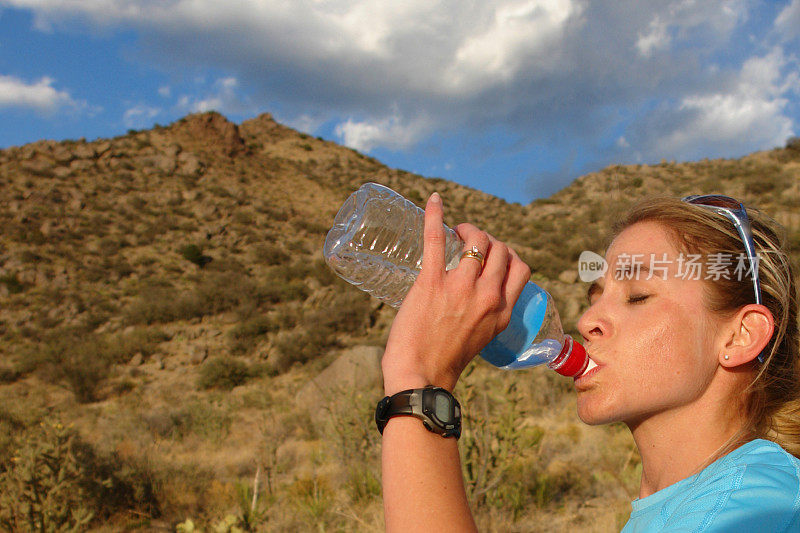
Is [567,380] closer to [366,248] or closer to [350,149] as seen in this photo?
[366,248]

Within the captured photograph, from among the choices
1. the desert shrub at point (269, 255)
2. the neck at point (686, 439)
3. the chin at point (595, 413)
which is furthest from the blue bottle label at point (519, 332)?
the desert shrub at point (269, 255)

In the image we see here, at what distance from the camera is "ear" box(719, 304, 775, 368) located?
1416mm

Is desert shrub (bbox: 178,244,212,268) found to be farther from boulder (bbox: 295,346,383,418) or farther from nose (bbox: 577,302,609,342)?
nose (bbox: 577,302,609,342)

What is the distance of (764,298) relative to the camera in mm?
1495

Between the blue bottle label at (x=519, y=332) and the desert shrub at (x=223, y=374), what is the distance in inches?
497

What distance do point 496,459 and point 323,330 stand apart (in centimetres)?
1081

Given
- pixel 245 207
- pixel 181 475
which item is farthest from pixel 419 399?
pixel 245 207

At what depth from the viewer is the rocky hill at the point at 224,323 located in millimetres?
5496

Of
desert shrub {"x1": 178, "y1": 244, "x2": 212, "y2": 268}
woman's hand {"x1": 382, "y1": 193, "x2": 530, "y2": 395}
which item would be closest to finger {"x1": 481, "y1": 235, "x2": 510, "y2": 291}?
woman's hand {"x1": 382, "y1": 193, "x2": 530, "y2": 395}

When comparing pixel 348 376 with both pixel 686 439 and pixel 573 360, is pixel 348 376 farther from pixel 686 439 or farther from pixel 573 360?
pixel 686 439

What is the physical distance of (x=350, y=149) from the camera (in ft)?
138

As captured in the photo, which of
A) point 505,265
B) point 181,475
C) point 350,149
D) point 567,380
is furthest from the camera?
point 350,149

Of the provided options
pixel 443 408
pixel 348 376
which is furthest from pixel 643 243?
pixel 348 376

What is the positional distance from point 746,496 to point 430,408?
23.2 inches
